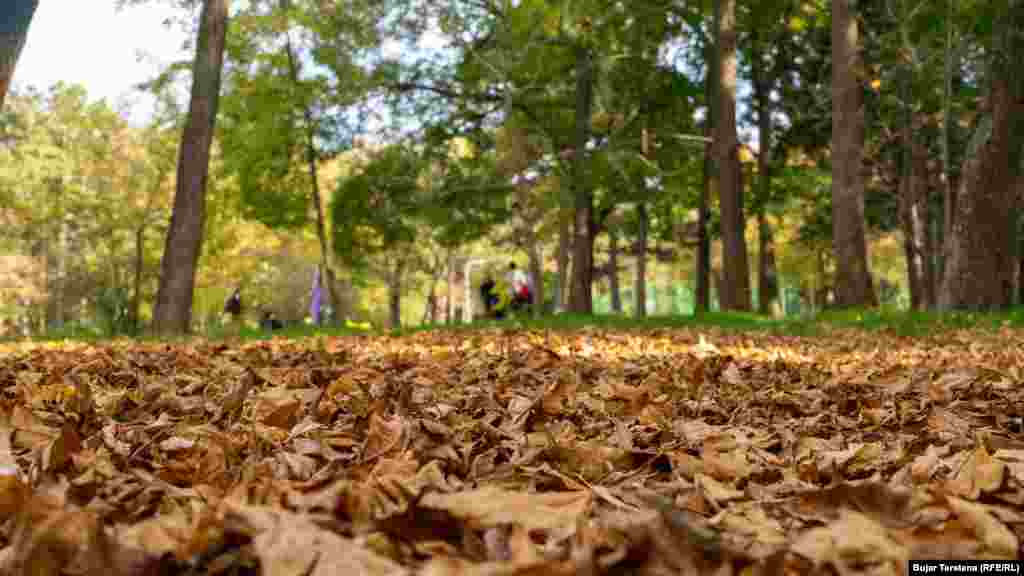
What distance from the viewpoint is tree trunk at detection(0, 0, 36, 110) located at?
146 inches

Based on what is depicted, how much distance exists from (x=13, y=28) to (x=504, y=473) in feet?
9.11

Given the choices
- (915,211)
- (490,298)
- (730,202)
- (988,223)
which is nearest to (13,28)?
(988,223)

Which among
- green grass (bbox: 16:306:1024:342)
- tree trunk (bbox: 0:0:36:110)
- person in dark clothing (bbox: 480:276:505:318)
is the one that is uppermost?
tree trunk (bbox: 0:0:36:110)

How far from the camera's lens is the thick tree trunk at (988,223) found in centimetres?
1251

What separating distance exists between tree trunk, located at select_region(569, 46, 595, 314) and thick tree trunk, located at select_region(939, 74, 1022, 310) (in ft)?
27.6

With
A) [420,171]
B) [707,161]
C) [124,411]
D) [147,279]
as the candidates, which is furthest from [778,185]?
[147,279]

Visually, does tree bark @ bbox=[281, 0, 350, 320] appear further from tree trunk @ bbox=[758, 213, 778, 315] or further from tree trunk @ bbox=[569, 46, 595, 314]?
tree trunk @ bbox=[758, 213, 778, 315]

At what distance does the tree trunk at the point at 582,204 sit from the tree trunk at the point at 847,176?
592cm

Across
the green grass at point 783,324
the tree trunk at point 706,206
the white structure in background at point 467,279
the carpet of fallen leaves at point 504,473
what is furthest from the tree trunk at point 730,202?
the white structure in background at point 467,279

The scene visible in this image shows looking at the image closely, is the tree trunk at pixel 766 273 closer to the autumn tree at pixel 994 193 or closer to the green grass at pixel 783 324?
the green grass at pixel 783 324

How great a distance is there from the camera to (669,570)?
4.29ft

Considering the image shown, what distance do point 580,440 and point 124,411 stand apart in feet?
5.20

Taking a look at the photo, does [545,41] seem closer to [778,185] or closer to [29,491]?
[778,185]

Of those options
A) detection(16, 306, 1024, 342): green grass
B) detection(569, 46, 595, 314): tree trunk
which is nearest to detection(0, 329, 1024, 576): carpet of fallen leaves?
detection(16, 306, 1024, 342): green grass
